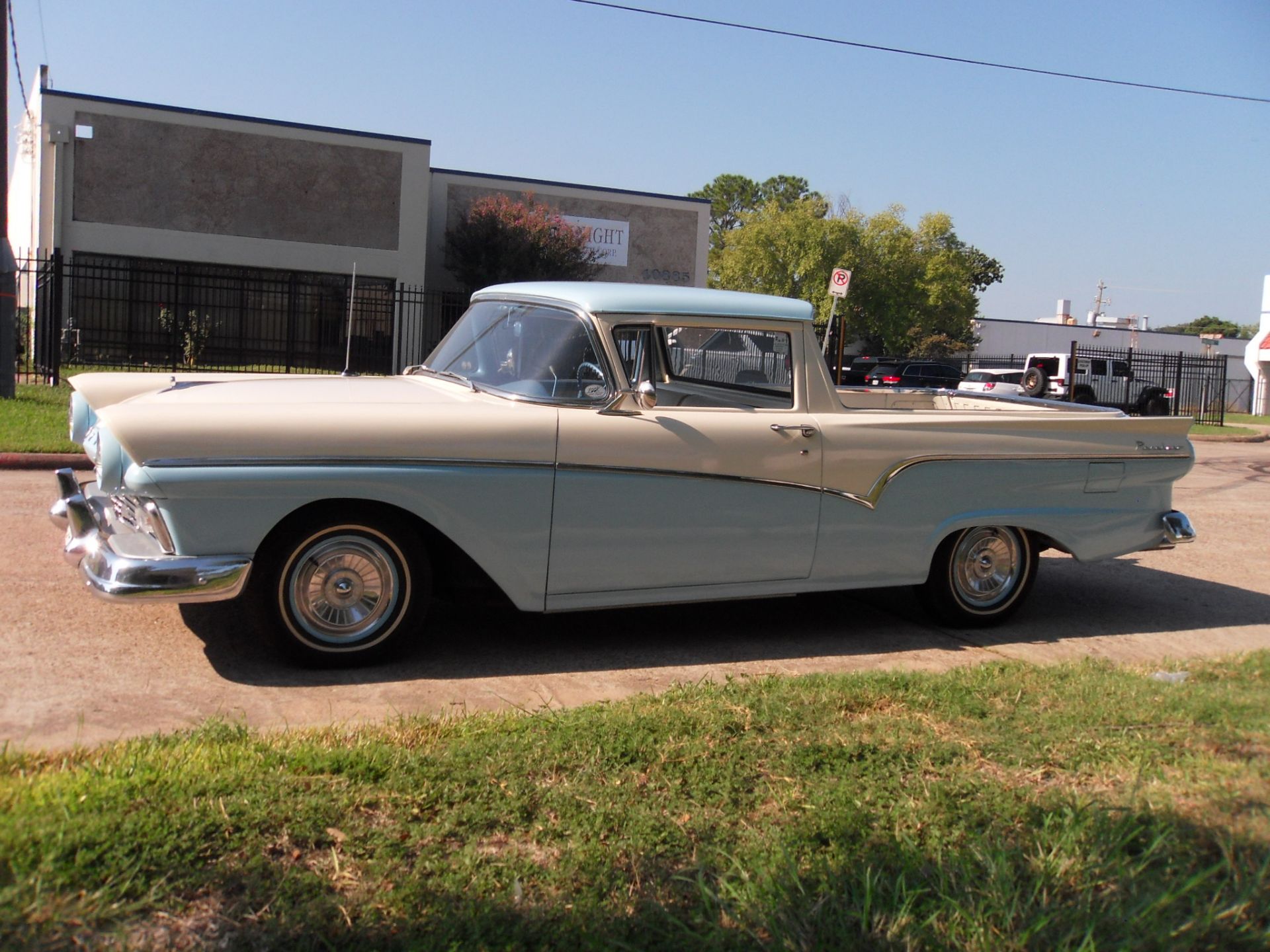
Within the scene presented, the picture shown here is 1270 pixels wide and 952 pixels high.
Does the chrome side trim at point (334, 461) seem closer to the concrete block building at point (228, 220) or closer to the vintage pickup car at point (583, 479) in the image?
the vintage pickup car at point (583, 479)

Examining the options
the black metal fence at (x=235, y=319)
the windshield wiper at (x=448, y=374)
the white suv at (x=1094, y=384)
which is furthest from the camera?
the white suv at (x=1094, y=384)

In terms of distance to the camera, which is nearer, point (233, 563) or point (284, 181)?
point (233, 563)

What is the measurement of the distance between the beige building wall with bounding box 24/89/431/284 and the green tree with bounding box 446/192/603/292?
1.05 meters

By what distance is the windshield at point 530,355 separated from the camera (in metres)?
5.04

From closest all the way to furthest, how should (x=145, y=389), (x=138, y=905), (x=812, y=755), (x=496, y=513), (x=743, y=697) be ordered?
(x=138, y=905) < (x=812, y=755) < (x=743, y=697) < (x=496, y=513) < (x=145, y=389)

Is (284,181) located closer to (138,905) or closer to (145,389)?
(145,389)

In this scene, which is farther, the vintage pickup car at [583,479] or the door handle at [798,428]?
the door handle at [798,428]

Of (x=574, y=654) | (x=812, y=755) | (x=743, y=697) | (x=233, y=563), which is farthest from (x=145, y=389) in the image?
(x=812, y=755)

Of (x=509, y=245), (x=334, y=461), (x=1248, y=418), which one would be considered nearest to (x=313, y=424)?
(x=334, y=461)

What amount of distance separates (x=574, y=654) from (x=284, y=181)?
24.1m

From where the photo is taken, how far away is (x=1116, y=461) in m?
6.12

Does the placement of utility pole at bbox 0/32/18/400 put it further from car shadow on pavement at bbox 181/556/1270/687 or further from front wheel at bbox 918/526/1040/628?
front wheel at bbox 918/526/1040/628

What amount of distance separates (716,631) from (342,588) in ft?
6.29

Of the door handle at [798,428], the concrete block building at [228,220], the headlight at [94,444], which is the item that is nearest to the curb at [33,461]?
the headlight at [94,444]
